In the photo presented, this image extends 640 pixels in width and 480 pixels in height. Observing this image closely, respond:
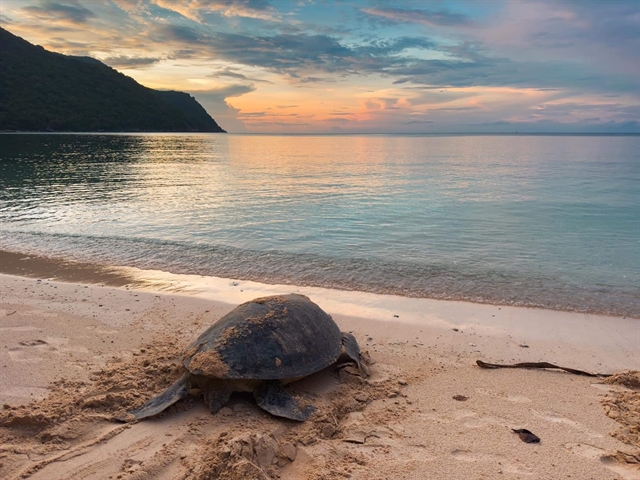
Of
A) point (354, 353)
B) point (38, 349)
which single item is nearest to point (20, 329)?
point (38, 349)

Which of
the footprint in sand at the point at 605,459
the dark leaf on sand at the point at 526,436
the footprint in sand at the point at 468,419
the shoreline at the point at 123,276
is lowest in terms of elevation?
the shoreline at the point at 123,276

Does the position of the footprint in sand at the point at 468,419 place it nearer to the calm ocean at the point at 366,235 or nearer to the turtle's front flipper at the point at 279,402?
the turtle's front flipper at the point at 279,402

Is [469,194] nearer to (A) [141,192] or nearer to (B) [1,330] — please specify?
(A) [141,192]

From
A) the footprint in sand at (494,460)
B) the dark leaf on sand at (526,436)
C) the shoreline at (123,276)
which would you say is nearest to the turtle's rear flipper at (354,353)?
the footprint in sand at (494,460)

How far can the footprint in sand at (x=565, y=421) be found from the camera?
3.90 meters

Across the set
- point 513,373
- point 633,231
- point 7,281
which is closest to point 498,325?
point 513,373

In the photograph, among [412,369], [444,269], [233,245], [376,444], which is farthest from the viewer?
[233,245]

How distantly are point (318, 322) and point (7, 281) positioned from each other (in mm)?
6914

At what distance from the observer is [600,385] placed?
4.86 metres

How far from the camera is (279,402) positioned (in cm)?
417

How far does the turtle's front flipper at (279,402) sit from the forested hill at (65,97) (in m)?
117

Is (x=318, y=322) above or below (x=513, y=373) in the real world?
above

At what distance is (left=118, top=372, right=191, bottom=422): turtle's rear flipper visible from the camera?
3.99 metres

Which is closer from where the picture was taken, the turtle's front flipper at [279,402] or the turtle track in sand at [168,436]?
the turtle track in sand at [168,436]
